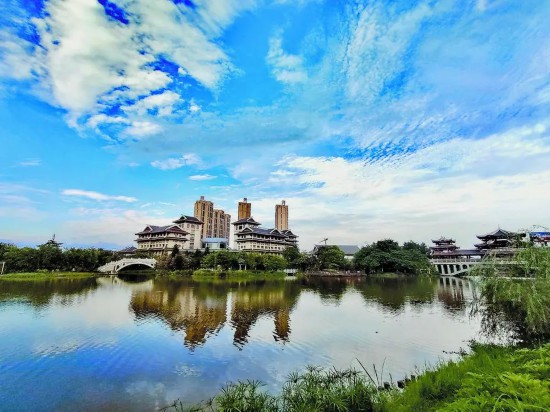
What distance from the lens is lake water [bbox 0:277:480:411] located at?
10.1 m

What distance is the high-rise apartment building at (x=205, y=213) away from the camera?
108 metres

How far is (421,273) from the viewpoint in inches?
2665

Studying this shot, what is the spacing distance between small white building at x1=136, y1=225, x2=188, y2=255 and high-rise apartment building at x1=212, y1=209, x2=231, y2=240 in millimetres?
37913

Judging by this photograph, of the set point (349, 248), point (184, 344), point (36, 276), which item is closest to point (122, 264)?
point (36, 276)

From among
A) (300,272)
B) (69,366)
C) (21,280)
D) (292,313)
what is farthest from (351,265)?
(69,366)

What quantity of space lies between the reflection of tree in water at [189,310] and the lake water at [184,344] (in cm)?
9

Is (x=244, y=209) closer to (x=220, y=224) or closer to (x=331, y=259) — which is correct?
(x=220, y=224)

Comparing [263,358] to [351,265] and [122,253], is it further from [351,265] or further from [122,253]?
[122,253]

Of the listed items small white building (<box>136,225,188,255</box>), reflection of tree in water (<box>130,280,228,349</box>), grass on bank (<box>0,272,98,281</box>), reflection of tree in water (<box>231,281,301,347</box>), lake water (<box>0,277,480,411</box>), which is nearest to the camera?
lake water (<box>0,277,480,411</box>)

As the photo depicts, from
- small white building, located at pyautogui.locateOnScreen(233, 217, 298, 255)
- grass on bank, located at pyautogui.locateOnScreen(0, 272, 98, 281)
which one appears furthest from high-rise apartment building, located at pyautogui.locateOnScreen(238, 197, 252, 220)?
grass on bank, located at pyautogui.locateOnScreen(0, 272, 98, 281)

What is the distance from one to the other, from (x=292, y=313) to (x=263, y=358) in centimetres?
990

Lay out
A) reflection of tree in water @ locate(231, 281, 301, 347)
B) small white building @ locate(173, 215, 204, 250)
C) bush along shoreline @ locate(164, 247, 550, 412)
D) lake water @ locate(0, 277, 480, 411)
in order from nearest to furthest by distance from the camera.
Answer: bush along shoreline @ locate(164, 247, 550, 412)
lake water @ locate(0, 277, 480, 411)
reflection of tree in water @ locate(231, 281, 301, 347)
small white building @ locate(173, 215, 204, 250)

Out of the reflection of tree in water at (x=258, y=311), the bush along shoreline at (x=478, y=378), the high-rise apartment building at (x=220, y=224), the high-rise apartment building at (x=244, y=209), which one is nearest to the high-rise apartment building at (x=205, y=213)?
the high-rise apartment building at (x=220, y=224)

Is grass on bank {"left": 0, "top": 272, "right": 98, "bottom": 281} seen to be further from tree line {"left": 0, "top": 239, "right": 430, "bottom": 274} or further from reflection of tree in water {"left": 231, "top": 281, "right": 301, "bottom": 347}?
reflection of tree in water {"left": 231, "top": 281, "right": 301, "bottom": 347}
